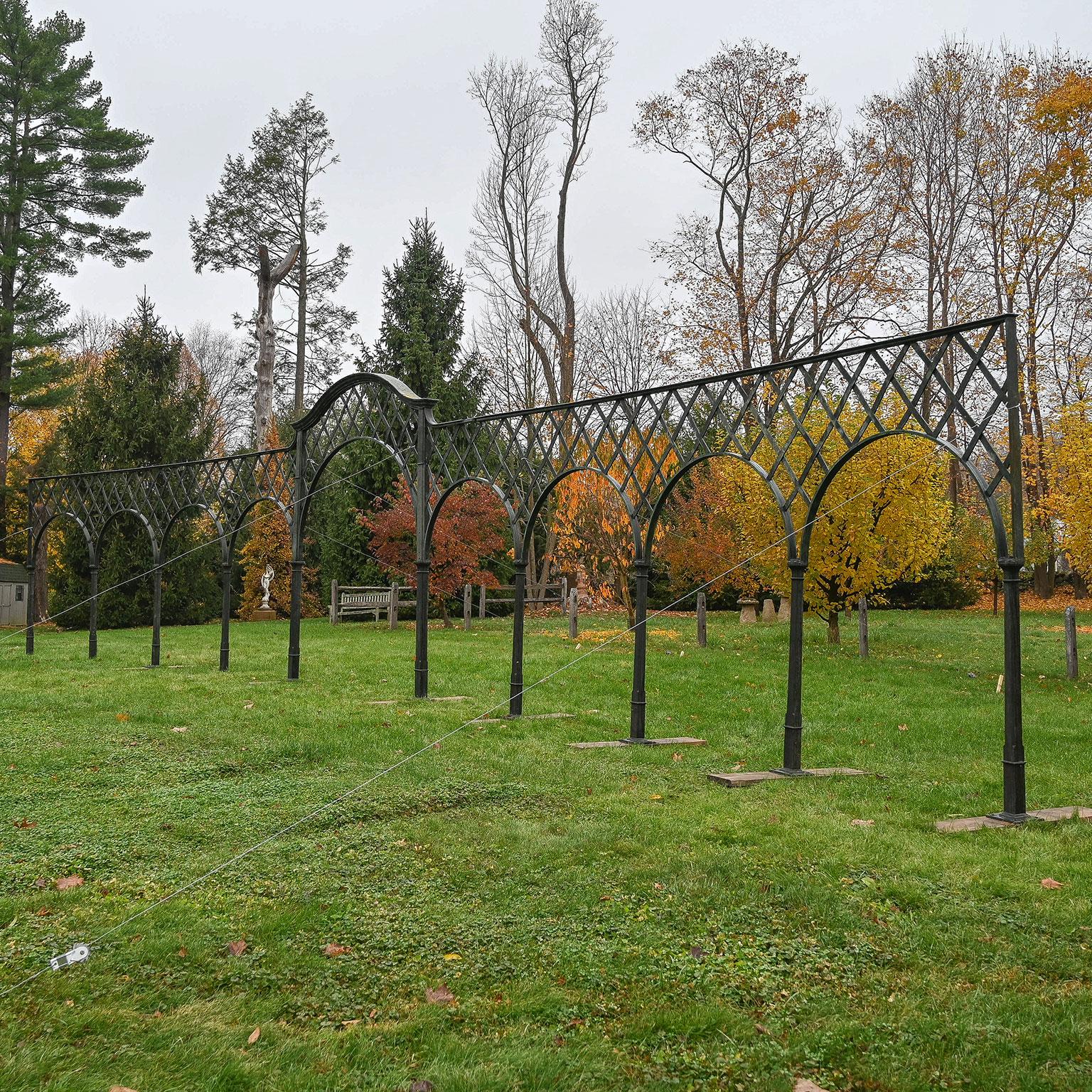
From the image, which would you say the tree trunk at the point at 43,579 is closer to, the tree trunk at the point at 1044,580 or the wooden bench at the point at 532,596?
the wooden bench at the point at 532,596

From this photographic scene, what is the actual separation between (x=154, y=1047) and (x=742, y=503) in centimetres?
1448

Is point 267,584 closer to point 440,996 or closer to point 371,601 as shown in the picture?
point 371,601

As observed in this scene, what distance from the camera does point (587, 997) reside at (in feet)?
12.2

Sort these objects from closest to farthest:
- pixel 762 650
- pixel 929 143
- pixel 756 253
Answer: pixel 762 650, pixel 756 253, pixel 929 143

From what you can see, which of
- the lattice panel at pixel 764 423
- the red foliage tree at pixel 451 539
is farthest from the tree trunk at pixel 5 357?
the lattice panel at pixel 764 423

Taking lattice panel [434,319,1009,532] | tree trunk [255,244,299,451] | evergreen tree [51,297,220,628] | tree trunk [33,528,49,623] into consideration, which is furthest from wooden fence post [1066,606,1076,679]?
tree trunk [33,528,49,623]

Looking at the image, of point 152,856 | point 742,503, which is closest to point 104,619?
point 742,503

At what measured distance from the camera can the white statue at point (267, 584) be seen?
2675cm

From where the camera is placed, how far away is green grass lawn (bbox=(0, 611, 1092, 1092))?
3307 mm

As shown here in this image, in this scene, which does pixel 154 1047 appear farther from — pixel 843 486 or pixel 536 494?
pixel 843 486

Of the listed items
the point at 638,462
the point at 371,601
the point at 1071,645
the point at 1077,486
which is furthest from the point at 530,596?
the point at 638,462

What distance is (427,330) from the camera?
2842 centimetres

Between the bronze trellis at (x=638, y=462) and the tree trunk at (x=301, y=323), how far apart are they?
37.3 feet

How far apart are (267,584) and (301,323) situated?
8668mm
